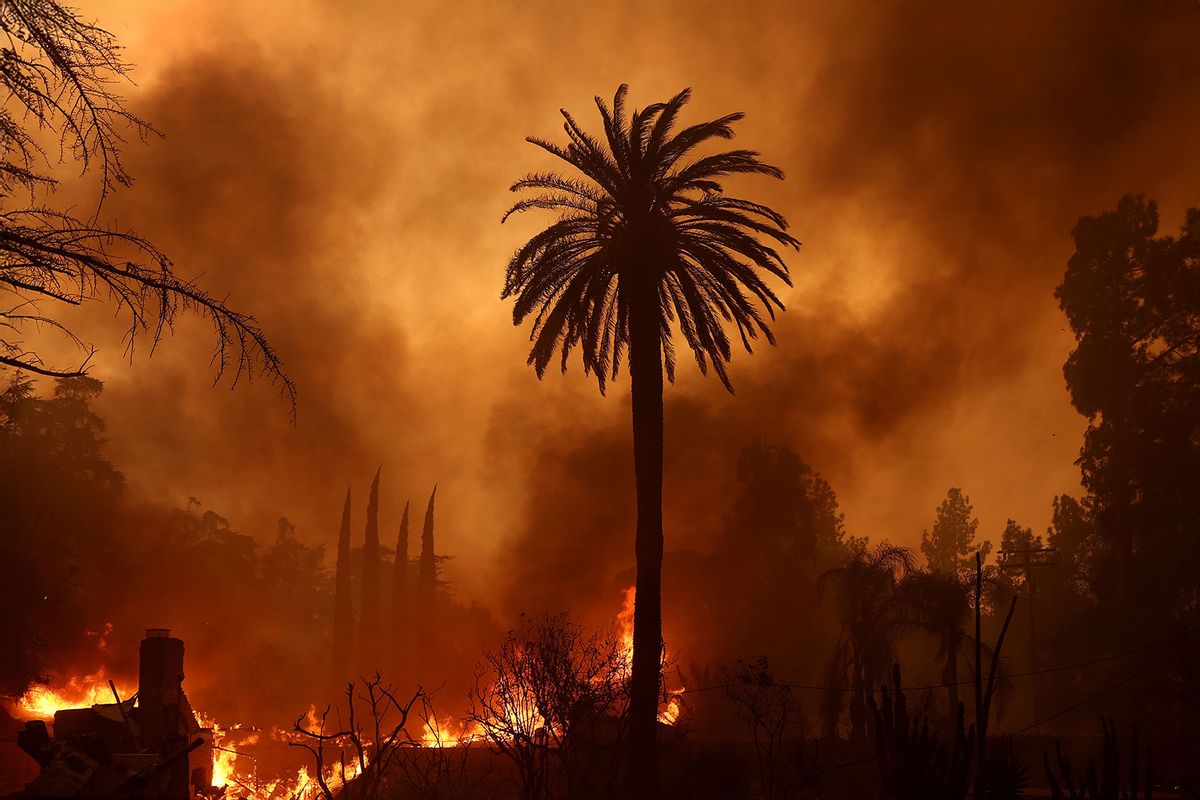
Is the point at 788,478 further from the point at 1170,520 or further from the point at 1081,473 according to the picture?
the point at 1170,520

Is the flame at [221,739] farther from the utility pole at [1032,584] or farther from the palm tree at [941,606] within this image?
the utility pole at [1032,584]

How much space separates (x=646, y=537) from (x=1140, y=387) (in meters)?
39.9

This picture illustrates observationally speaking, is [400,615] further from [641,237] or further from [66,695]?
[641,237]

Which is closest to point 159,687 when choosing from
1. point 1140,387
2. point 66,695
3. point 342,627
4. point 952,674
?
point 66,695

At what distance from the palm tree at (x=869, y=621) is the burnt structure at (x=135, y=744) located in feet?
84.3

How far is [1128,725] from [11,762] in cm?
4818

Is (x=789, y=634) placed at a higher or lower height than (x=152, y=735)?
higher

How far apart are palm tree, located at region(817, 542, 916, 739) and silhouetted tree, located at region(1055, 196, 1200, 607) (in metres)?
16.3

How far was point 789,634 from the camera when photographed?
66.0 metres

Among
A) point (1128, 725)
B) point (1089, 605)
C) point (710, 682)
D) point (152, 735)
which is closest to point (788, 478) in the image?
point (710, 682)

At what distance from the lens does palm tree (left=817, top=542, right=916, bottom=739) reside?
4159 centimetres

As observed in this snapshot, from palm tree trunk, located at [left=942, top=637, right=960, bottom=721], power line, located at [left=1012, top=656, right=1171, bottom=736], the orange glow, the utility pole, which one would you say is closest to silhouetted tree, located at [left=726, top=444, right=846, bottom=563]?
the utility pole

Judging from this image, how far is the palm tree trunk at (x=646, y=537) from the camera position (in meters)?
23.1

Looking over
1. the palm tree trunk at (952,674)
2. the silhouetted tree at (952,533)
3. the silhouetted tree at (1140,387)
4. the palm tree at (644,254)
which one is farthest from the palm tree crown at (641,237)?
the silhouetted tree at (952,533)
